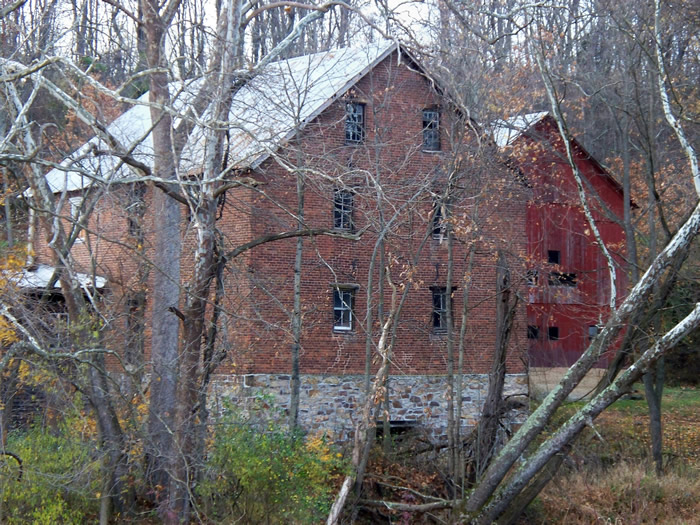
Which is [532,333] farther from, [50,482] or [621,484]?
[50,482]

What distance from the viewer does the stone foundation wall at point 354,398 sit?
1817 centimetres

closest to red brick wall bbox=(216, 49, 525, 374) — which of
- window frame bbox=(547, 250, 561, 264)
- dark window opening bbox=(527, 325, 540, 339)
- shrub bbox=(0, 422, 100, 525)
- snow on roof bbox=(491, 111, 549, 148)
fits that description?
snow on roof bbox=(491, 111, 549, 148)

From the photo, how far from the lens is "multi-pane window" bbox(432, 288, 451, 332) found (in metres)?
20.3

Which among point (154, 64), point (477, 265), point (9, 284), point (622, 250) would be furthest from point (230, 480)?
point (622, 250)

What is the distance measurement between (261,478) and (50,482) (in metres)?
3.06

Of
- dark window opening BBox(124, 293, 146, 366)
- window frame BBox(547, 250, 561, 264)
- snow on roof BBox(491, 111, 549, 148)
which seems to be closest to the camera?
dark window opening BBox(124, 293, 146, 366)

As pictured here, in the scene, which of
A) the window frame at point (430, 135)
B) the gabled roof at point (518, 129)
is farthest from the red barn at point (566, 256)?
the window frame at point (430, 135)

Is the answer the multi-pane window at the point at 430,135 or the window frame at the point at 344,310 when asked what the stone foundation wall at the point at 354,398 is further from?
the multi-pane window at the point at 430,135

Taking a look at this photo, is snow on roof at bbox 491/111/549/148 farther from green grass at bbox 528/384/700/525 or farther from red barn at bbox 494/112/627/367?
green grass at bbox 528/384/700/525

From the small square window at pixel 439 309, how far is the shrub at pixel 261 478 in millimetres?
8020

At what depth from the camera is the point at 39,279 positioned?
15.3 m

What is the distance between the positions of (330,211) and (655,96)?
25.4ft

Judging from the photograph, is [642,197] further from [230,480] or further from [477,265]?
[230,480]

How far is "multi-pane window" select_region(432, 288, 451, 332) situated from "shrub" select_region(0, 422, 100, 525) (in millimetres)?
10693
